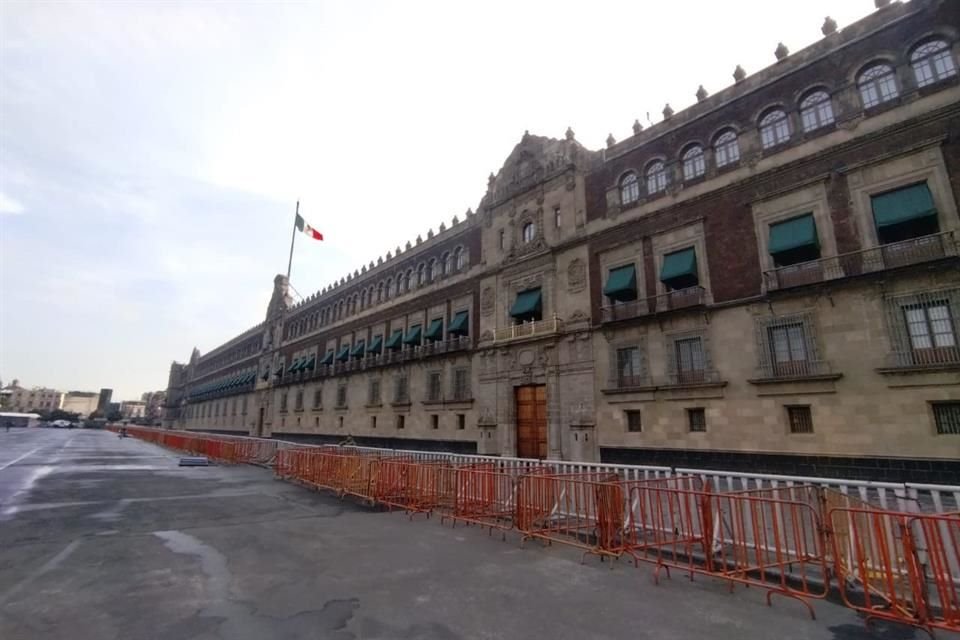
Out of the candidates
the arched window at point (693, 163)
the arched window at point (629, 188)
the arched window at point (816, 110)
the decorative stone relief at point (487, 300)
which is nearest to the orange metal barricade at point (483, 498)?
the arched window at point (693, 163)

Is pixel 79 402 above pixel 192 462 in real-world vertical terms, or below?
above

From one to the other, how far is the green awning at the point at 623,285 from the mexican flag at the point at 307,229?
91.5 ft

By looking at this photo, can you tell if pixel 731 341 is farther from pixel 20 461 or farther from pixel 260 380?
pixel 260 380

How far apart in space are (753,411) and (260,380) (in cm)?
5098

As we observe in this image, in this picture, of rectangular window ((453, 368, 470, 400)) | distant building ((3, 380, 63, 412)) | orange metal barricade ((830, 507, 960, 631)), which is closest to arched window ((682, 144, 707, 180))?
rectangular window ((453, 368, 470, 400))

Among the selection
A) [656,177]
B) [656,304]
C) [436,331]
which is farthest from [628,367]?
[436,331]

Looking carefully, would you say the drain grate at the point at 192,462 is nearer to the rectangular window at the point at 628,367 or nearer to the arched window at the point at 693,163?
the rectangular window at the point at 628,367

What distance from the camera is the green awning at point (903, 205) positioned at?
41.9ft

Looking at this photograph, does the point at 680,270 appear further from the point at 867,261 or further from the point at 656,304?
the point at 867,261

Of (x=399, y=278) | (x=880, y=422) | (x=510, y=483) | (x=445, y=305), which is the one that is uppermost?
(x=399, y=278)

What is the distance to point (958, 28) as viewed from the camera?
12.9 meters

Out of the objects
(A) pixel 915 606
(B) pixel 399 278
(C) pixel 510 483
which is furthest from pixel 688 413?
(B) pixel 399 278

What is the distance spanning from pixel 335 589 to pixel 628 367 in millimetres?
15708

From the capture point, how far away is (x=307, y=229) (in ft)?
127
